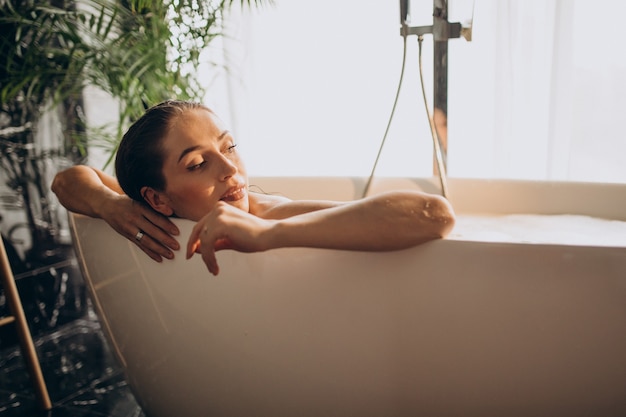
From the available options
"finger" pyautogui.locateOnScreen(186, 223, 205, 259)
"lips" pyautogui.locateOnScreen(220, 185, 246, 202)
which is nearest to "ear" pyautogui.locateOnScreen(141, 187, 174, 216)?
"lips" pyautogui.locateOnScreen(220, 185, 246, 202)

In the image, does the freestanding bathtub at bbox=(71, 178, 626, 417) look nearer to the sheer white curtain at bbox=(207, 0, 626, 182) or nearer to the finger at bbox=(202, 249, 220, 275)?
the finger at bbox=(202, 249, 220, 275)

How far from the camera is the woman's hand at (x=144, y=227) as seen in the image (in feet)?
3.51

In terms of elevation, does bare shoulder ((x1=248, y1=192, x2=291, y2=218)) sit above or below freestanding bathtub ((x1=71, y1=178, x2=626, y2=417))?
above

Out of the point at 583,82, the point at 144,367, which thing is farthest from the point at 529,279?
the point at 583,82

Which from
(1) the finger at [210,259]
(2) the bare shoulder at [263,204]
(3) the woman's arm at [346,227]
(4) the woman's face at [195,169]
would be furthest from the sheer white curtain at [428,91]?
(1) the finger at [210,259]

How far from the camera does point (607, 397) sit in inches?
34.2

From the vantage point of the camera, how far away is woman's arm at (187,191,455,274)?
841mm

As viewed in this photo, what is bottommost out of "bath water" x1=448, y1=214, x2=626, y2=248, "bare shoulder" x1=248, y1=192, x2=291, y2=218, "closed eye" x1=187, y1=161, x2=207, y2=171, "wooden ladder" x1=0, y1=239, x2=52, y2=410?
"wooden ladder" x1=0, y1=239, x2=52, y2=410

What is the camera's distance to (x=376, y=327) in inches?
36.7

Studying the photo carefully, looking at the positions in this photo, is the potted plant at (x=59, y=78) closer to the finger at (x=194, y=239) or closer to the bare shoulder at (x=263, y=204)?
the bare shoulder at (x=263, y=204)

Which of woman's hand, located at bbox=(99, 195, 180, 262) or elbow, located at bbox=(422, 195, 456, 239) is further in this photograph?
woman's hand, located at bbox=(99, 195, 180, 262)

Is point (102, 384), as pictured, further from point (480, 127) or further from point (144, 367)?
point (480, 127)

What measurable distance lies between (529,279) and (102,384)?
131cm

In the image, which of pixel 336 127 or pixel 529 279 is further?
pixel 336 127
